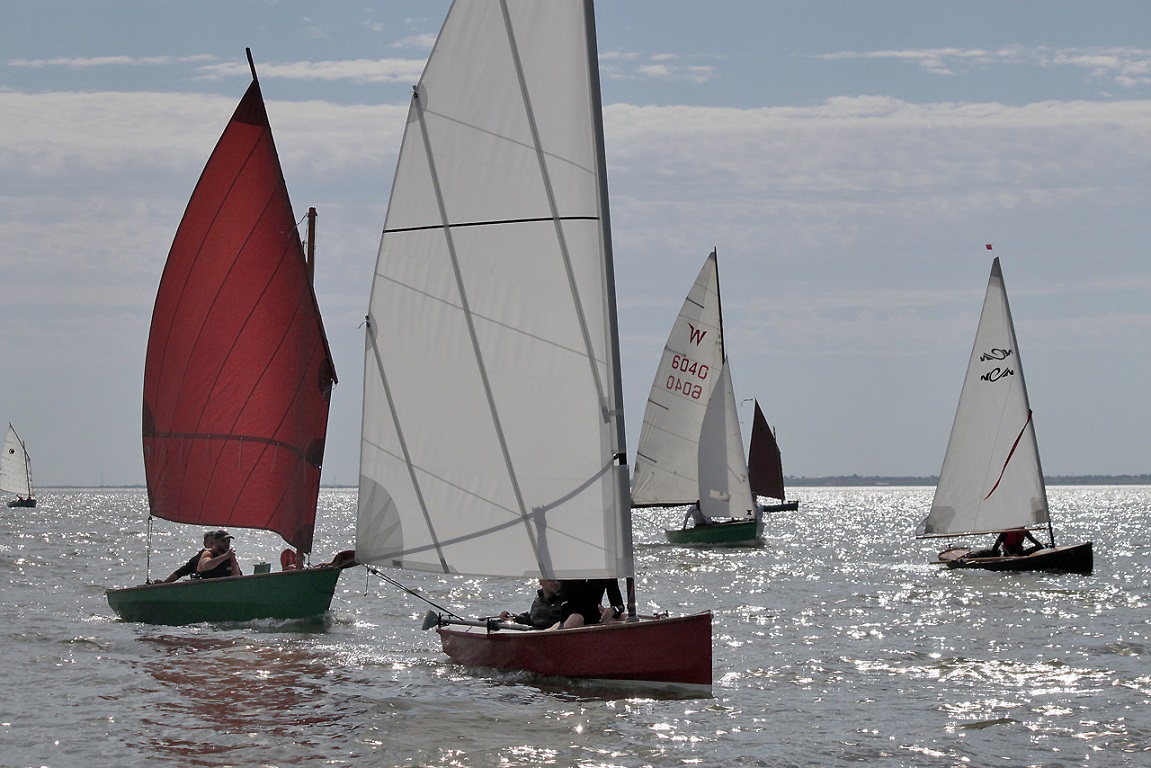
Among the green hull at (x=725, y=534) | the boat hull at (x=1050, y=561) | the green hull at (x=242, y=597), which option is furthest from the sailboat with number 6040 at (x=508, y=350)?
the green hull at (x=725, y=534)

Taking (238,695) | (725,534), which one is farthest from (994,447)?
(238,695)

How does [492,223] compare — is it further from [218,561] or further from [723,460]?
[723,460]

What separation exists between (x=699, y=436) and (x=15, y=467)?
79014 millimetres

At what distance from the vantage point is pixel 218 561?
75.3 ft

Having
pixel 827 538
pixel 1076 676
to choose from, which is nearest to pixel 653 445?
pixel 827 538

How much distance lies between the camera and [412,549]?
17578mm

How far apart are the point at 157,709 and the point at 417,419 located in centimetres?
437

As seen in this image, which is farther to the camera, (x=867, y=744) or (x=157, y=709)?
(x=157, y=709)

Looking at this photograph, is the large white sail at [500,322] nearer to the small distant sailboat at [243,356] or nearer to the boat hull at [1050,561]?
the small distant sailboat at [243,356]

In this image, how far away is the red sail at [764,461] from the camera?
82688mm

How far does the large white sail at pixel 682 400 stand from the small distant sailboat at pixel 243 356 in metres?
24.1

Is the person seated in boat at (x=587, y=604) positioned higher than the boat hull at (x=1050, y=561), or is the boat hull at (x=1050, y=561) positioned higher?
the person seated in boat at (x=587, y=604)

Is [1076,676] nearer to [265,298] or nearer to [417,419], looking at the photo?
[417,419]

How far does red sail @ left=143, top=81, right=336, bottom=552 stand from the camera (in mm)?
23828
